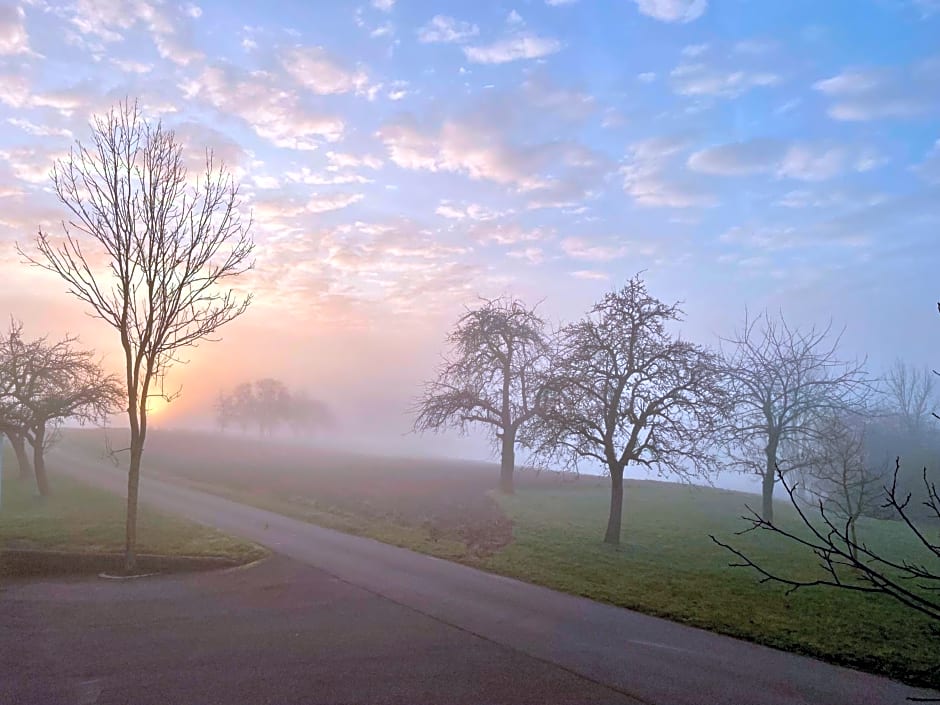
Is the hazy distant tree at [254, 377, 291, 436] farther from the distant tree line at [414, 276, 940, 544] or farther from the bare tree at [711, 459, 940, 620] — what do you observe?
the bare tree at [711, 459, 940, 620]

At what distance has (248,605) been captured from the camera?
9891 mm

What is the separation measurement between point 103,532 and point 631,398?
13.8 m

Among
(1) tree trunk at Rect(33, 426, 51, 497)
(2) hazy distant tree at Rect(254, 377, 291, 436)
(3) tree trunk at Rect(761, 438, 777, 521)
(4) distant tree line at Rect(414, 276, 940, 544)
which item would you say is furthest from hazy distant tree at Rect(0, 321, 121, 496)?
(2) hazy distant tree at Rect(254, 377, 291, 436)

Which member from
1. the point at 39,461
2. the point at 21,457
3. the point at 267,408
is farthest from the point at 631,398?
the point at 267,408

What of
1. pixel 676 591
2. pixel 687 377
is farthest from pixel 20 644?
pixel 687 377

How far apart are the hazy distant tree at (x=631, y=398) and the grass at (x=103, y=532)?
8.94 meters

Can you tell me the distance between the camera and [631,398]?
17594mm

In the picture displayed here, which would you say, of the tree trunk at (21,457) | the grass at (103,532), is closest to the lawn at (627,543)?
the grass at (103,532)

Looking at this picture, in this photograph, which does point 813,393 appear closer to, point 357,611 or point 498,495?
point 498,495

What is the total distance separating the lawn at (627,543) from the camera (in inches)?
363

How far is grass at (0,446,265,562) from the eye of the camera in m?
13.5

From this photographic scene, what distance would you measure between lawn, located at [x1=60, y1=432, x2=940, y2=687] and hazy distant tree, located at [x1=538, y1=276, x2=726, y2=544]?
7.89 ft

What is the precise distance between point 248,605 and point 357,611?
1797mm

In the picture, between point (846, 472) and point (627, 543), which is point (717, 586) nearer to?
point (846, 472)
